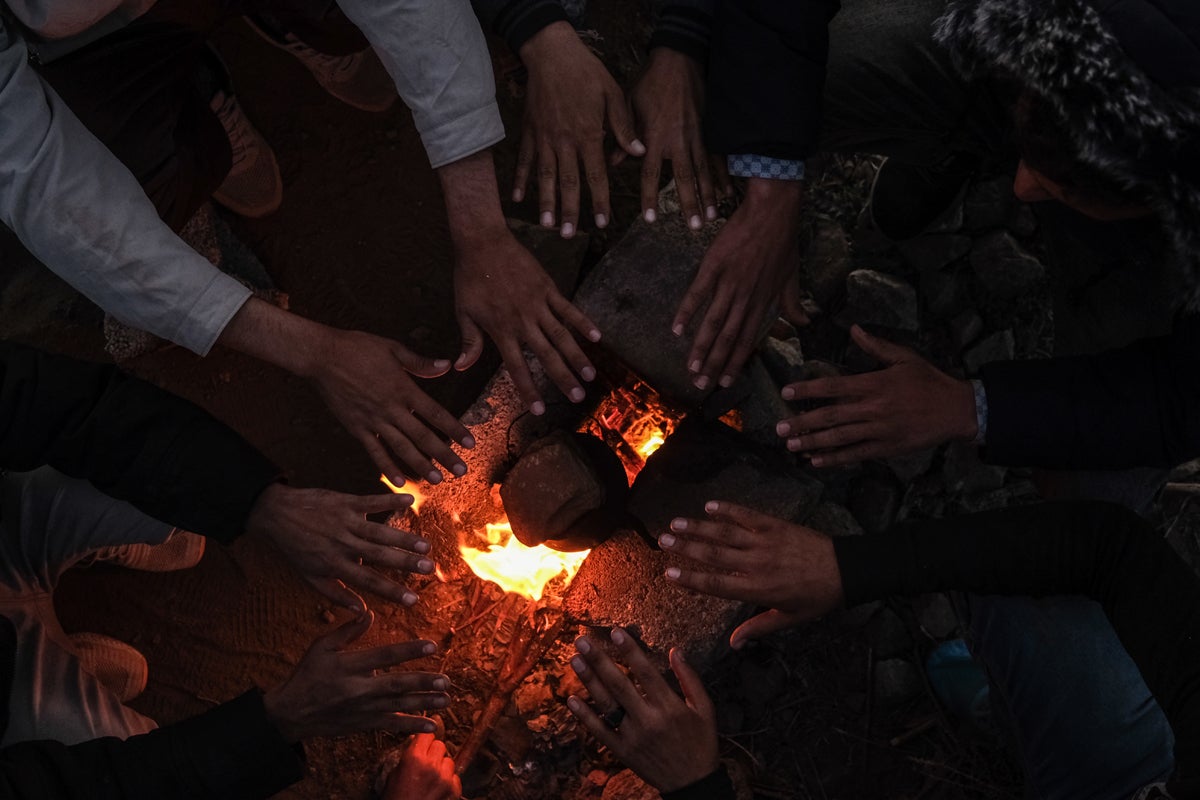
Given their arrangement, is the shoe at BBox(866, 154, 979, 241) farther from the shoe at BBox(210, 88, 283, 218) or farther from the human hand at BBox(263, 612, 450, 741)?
the shoe at BBox(210, 88, 283, 218)

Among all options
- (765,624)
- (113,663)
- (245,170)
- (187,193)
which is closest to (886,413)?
(765,624)

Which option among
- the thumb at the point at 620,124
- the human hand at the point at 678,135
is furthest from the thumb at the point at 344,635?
the thumb at the point at 620,124

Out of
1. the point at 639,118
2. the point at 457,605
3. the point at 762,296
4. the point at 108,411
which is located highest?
the point at 639,118

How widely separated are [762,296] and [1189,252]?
3.08 feet

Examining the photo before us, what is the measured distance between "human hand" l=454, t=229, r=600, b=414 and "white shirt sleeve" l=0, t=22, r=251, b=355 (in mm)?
583

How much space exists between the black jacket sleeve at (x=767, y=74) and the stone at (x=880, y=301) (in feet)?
2.60

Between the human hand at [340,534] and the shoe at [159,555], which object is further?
the shoe at [159,555]

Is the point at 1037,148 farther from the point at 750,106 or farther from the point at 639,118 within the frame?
the point at 639,118

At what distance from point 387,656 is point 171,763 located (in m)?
0.54

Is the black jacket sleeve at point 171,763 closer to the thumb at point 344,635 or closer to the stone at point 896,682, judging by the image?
the thumb at point 344,635

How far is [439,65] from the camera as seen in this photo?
2240 millimetres

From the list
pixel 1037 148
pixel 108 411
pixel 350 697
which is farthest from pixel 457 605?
pixel 1037 148

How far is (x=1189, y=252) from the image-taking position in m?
1.79

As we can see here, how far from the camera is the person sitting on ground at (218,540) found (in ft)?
6.88
